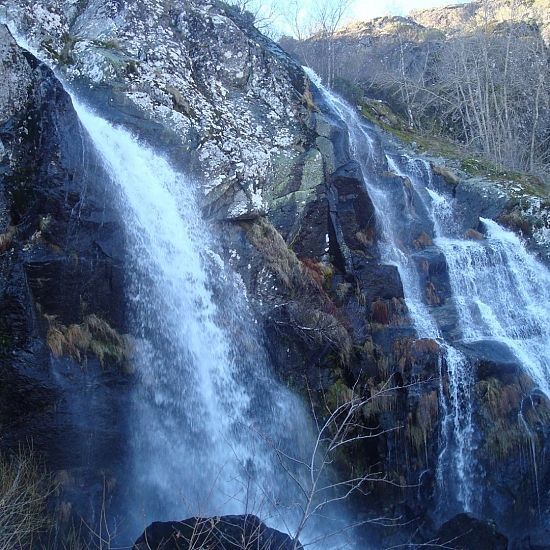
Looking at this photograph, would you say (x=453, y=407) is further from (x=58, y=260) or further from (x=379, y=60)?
(x=379, y=60)

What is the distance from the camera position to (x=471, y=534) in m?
9.38

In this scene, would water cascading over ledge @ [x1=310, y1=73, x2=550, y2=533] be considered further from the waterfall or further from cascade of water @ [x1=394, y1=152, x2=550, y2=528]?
the waterfall

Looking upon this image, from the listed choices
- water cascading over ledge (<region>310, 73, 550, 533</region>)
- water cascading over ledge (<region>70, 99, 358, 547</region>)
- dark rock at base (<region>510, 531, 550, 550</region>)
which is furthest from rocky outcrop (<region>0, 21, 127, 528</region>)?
dark rock at base (<region>510, 531, 550, 550</region>)

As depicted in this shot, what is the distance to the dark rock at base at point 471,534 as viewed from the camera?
9328mm

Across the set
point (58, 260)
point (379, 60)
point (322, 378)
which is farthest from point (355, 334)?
point (379, 60)

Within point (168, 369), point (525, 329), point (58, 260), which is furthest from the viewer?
point (525, 329)

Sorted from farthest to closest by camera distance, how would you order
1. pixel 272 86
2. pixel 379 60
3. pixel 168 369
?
pixel 379 60 < pixel 272 86 < pixel 168 369

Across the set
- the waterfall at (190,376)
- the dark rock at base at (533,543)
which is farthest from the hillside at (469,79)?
the dark rock at base at (533,543)

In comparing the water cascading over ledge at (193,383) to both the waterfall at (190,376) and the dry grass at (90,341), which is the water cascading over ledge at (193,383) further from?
the dry grass at (90,341)

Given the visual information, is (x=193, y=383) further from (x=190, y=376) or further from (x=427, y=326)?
(x=427, y=326)

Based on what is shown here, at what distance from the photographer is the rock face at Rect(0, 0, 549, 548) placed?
8.15 m

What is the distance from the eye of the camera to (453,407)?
33.6ft

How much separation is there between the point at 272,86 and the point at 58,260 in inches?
306

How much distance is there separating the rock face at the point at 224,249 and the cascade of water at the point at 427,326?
0.63ft
